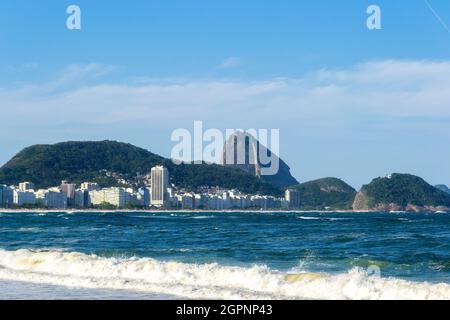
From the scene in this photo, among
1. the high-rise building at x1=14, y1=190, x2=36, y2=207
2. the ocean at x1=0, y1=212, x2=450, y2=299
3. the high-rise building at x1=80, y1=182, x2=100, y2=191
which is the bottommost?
the ocean at x1=0, y1=212, x2=450, y2=299

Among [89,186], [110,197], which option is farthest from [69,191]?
[110,197]

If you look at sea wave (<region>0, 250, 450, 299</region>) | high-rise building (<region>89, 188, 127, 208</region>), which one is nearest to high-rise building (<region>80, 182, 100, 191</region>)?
high-rise building (<region>89, 188, 127, 208</region>)

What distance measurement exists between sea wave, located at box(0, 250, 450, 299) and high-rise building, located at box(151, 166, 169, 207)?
524 ft

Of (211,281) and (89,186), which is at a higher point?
(89,186)

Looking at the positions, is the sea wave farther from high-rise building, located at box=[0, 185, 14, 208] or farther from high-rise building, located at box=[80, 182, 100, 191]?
high-rise building, located at box=[80, 182, 100, 191]

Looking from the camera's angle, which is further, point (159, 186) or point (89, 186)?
point (159, 186)

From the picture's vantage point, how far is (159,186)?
7490 inches

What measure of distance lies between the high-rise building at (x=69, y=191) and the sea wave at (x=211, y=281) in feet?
511

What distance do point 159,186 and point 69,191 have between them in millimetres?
24801

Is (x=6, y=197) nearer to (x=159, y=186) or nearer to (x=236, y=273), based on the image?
(x=159, y=186)

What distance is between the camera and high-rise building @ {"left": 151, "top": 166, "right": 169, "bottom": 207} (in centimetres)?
18250

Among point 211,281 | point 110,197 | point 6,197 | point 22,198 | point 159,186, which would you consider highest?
point 159,186
